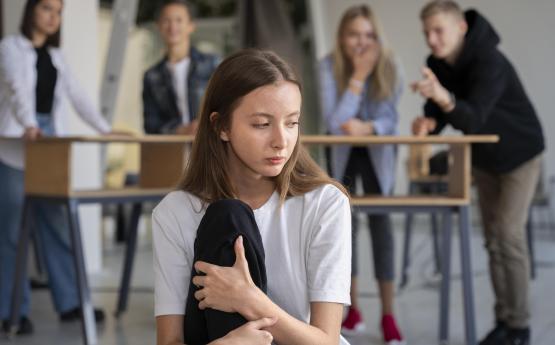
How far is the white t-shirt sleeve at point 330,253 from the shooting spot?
4.71 ft

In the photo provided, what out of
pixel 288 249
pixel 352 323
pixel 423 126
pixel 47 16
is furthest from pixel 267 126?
pixel 47 16

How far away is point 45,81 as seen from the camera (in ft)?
11.3

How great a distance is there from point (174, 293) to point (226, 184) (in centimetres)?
23

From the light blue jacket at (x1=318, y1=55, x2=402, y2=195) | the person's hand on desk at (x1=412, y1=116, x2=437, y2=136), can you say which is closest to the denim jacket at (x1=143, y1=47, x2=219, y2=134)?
the light blue jacket at (x1=318, y1=55, x2=402, y2=195)

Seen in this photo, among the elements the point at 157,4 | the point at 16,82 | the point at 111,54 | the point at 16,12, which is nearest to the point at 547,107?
the point at 157,4

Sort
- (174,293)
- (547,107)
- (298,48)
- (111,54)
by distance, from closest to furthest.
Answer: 1. (174,293)
2. (111,54)
3. (298,48)
4. (547,107)

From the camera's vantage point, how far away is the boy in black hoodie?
2.93 metres

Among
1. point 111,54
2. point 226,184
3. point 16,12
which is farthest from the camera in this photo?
point 111,54

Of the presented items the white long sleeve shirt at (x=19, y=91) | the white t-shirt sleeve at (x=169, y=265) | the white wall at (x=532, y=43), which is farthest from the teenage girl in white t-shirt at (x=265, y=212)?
the white wall at (x=532, y=43)

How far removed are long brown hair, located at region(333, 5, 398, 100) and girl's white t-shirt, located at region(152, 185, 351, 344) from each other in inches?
70.7

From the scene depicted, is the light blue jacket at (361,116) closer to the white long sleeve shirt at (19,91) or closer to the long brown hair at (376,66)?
the long brown hair at (376,66)

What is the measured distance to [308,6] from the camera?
7.12 metres

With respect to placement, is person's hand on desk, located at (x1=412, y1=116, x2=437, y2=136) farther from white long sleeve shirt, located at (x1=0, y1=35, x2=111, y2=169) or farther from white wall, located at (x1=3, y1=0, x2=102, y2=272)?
white wall, located at (x1=3, y1=0, x2=102, y2=272)

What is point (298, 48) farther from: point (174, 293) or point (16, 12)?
point (174, 293)
